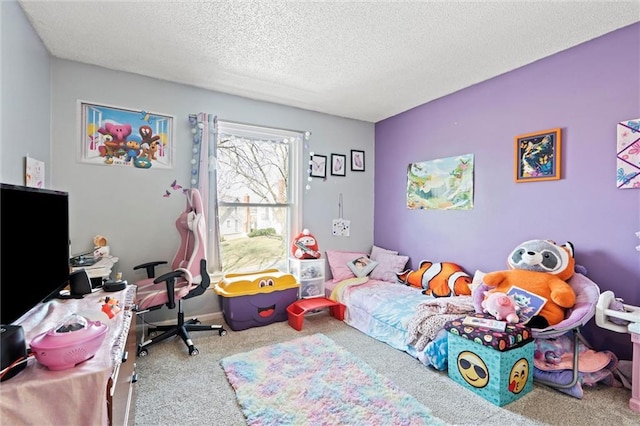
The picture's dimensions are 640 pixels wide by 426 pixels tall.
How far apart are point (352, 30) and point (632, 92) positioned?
1.93 meters

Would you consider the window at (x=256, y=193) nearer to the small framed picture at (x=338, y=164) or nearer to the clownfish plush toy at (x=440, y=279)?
the small framed picture at (x=338, y=164)

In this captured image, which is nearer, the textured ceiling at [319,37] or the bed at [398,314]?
the textured ceiling at [319,37]

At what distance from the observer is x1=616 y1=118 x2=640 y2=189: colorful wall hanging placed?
1994 mm

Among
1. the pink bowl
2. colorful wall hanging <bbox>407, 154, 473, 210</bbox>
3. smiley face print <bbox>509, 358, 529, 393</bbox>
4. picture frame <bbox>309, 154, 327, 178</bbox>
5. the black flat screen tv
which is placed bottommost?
smiley face print <bbox>509, 358, 529, 393</bbox>

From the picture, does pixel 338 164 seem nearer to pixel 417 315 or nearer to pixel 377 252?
pixel 377 252

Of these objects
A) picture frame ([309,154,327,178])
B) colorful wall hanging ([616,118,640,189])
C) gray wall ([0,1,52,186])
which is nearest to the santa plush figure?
A: picture frame ([309,154,327,178])

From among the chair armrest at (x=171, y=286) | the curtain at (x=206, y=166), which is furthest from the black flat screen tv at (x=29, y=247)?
the curtain at (x=206, y=166)

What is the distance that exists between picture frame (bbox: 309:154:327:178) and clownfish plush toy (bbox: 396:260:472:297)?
1.60 metres

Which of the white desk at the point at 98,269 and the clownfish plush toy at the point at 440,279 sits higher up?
the white desk at the point at 98,269

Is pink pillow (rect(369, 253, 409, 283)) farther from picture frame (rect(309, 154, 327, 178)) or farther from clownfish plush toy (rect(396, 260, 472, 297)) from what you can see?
picture frame (rect(309, 154, 327, 178))

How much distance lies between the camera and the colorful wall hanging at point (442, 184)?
3061 mm

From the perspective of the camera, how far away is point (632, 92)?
2.02 m

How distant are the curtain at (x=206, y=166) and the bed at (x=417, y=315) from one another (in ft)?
4.76

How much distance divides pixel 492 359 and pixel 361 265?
2.01 metres
